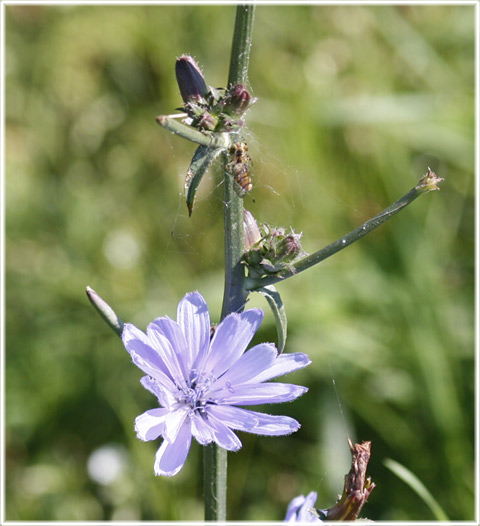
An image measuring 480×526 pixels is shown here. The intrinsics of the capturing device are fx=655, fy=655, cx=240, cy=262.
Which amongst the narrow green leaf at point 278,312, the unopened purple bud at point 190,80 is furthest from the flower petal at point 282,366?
the unopened purple bud at point 190,80

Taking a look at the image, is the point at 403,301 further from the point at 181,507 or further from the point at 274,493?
the point at 181,507

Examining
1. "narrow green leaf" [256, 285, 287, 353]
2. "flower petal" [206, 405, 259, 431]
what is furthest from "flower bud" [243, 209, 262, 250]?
"flower petal" [206, 405, 259, 431]

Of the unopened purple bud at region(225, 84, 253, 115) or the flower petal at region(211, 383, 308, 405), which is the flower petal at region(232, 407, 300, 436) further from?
the unopened purple bud at region(225, 84, 253, 115)

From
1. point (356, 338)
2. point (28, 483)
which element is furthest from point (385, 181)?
point (28, 483)

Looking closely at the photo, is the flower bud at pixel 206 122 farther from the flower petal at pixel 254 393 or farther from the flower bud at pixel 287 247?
the flower petal at pixel 254 393

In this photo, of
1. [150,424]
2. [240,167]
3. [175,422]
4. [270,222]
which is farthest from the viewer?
[270,222]

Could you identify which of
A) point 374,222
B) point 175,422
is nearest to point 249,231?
point 374,222

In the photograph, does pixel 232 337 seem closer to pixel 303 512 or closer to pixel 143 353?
pixel 143 353
